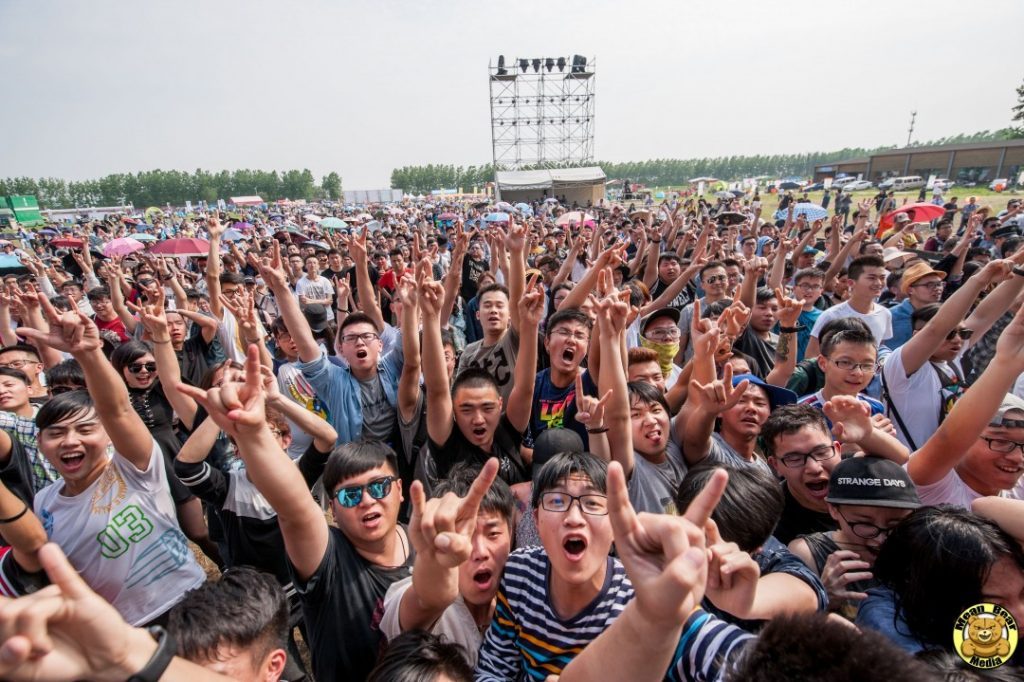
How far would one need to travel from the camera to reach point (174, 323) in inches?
190

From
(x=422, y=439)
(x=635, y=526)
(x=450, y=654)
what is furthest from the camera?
(x=422, y=439)

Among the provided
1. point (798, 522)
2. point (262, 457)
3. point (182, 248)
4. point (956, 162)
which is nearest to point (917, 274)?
point (798, 522)

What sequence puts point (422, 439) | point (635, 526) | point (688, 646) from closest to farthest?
point (635, 526) → point (688, 646) → point (422, 439)

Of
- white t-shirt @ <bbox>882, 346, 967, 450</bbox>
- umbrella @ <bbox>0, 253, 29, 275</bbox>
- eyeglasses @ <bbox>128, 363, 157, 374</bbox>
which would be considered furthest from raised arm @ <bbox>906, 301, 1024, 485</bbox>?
umbrella @ <bbox>0, 253, 29, 275</bbox>

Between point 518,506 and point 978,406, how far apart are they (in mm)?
2069

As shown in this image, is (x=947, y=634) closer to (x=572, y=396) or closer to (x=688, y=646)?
(x=688, y=646)

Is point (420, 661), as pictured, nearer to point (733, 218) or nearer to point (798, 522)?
point (798, 522)

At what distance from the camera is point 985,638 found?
1.38m

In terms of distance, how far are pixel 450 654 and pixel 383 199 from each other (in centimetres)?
8565

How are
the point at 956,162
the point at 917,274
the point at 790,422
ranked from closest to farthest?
1. the point at 790,422
2. the point at 917,274
3. the point at 956,162

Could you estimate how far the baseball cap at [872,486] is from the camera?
1784 millimetres

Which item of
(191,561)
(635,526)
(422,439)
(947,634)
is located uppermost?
(635,526)

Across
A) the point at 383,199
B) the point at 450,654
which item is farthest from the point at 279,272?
the point at 383,199

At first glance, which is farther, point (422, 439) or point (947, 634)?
point (422, 439)
